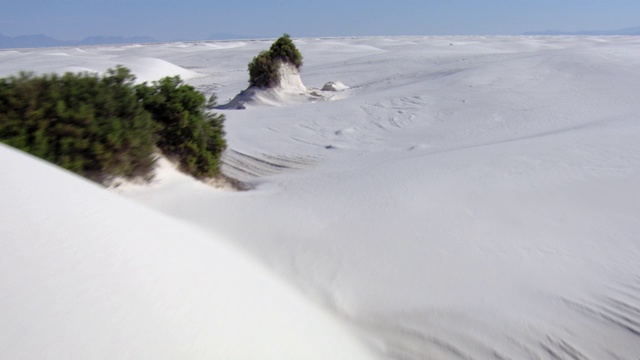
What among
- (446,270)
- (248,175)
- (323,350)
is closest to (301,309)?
(323,350)

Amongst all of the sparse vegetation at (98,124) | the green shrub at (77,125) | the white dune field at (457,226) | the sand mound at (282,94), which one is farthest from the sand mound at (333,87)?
the green shrub at (77,125)

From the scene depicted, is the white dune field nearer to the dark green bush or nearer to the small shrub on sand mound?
the dark green bush

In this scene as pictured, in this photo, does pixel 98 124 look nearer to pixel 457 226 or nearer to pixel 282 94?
pixel 457 226

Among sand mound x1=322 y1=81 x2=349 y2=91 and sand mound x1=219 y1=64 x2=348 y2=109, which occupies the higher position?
sand mound x1=219 y1=64 x2=348 y2=109

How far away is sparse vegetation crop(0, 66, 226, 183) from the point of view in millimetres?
5270

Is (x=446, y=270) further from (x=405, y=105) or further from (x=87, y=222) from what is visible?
(x=405, y=105)

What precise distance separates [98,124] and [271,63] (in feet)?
43.9

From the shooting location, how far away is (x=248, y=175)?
8875 mm

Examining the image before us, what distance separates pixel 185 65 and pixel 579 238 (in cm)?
3823

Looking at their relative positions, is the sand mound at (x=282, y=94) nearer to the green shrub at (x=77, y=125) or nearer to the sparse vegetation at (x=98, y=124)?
the sparse vegetation at (x=98, y=124)

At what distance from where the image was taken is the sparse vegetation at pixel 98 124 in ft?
17.3

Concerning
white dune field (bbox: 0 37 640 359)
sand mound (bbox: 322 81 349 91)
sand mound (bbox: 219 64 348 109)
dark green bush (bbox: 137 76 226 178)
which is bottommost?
sand mound (bbox: 322 81 349 91)

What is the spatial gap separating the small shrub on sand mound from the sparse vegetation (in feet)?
37.1

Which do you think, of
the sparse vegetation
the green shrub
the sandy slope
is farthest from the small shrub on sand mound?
the sandy slope
